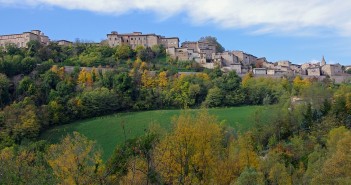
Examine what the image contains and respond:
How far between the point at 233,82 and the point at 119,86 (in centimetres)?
1629

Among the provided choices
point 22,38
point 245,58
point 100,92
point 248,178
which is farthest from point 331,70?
point 248,178

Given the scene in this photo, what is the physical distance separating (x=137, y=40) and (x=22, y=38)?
21.9 m

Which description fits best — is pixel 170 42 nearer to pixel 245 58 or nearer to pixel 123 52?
pixel 123 52

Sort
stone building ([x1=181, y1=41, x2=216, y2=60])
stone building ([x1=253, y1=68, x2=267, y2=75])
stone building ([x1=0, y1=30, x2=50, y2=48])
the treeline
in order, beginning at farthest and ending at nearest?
stone building ([x1=181, y1=41, x2=216, y2=60]) → stone building ([x1=0, y1=30, x2=50, y2=48]) → stone building ([x1=253, y1=68, x2=267, y2=75]) → the treeline

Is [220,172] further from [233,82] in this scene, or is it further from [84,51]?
[84,51]

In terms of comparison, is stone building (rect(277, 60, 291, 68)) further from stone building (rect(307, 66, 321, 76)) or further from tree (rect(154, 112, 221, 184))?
tree (rect(154, 112, 221, 184))

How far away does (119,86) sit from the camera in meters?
62.0

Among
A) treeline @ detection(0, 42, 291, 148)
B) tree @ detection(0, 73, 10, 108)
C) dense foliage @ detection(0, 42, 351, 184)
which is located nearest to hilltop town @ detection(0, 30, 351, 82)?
dense foliage @ detection(0, 42, 351, 184)

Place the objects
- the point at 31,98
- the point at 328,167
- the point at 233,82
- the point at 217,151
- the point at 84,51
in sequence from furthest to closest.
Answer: the point at 84,51 < the point at 233,82 < the point at 31,98 < the point at 328,167 < the point at 217,151

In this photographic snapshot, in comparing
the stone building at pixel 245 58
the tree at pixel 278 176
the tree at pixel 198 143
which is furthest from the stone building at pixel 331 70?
the tree at pixel 198 143

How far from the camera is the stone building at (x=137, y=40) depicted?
8931 centimetres

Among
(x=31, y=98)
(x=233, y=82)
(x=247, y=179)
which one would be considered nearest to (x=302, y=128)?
(x=233, y=82)

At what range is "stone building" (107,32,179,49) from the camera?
8931cm

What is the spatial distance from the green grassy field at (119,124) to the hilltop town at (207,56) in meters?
26.3
